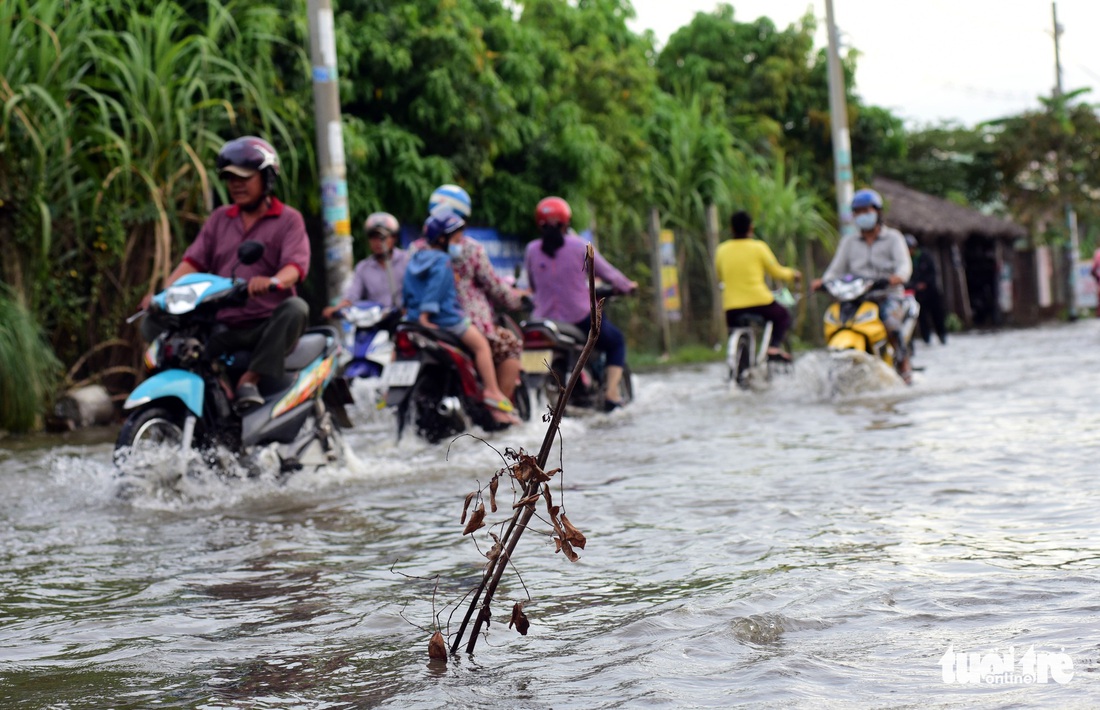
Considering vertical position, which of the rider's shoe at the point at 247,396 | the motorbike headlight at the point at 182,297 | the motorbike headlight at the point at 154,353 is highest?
the motorbike headlight at the point at 182,297

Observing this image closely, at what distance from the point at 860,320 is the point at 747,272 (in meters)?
1.45

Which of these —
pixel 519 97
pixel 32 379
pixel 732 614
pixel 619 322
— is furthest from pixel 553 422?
pixel 619 322

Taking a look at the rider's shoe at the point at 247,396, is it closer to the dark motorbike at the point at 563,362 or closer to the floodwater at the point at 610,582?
the floodwater at the point at 610,582

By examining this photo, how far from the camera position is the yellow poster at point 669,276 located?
68.1 ft

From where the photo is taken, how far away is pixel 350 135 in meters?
13.7

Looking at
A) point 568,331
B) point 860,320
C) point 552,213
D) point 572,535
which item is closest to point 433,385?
point 568,331

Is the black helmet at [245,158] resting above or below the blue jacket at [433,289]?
above

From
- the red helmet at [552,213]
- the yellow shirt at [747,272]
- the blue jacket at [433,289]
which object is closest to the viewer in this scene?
the blue jacket at [433,289]

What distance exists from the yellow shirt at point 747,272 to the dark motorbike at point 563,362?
205cm

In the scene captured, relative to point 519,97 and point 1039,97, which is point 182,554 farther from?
point 1039,97

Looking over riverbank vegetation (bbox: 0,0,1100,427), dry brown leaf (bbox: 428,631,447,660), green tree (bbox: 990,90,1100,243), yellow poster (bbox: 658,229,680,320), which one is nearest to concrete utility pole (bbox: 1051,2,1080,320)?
green tree (bbox: 990,90,1100,243)

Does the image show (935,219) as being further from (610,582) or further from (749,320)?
(610,582)

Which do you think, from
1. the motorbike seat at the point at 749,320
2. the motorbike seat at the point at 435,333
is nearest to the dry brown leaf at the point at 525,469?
the motorbike seat at the point at 435,333

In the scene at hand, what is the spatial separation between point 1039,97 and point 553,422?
133 feet
